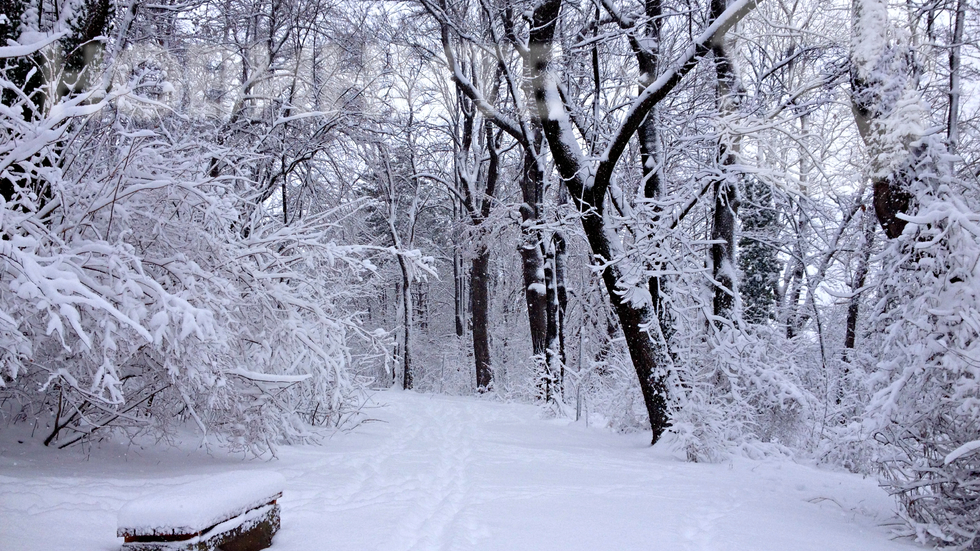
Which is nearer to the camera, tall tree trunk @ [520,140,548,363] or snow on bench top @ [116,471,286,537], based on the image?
snow on bench top @ [116,471,286,537]

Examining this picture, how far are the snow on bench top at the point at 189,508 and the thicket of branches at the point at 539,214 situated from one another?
0.98m

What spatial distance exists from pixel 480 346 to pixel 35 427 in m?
13.4

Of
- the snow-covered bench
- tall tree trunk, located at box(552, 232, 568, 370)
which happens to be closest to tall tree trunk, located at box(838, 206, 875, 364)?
the snow-covered bench

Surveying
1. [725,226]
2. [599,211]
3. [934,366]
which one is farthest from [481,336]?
[934,366]

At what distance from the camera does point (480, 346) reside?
58.5ft

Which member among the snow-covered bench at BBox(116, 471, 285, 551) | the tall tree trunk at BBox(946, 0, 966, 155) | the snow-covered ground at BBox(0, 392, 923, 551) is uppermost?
the tall tree trunk at BBox(946, 0, 966, 155)

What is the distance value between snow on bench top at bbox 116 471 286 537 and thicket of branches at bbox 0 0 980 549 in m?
0.98

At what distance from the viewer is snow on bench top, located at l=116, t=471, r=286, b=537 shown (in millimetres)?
2645

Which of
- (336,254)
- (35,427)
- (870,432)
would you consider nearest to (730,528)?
(870,432)

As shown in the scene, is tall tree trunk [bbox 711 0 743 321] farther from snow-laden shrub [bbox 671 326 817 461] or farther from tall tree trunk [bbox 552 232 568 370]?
tall tree trunk [bbox 552 232 568 370]

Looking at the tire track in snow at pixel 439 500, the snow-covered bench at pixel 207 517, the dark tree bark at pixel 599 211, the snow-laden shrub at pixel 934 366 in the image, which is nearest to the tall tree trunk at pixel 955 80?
the snow-laden shrub at pixel 934 366

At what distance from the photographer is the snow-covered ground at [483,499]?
3395mm

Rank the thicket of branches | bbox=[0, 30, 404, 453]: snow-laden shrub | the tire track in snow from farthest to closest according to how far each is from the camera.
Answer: the thicket of branches
bbox=[0, 30, 404, 453]: snow-laden shrub
the tire track in snow

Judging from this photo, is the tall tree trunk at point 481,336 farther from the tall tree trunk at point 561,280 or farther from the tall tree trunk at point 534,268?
the tall tree trunk at point 561,280
